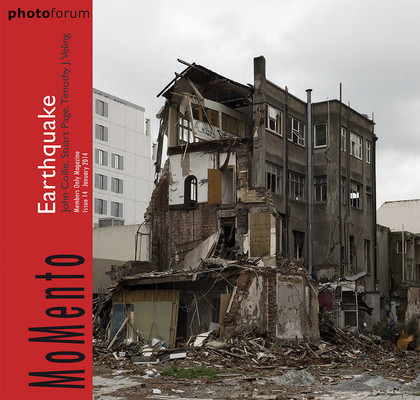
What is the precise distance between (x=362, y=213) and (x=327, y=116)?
651 centimetres

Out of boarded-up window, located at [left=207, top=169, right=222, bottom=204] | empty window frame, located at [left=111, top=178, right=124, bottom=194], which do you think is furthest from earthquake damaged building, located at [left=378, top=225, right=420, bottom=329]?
empty window frame, located at [left=111, top=178, right=124, bottom=194]

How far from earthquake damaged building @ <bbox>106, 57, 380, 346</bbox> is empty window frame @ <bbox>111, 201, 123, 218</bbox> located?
4102 cm

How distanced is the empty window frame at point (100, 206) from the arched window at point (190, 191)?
136 feet

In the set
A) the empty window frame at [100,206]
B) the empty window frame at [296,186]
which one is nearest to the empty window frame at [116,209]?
the empty window frame at [100,206]

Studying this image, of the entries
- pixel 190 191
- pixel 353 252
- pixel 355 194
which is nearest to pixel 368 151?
pixel 355 194

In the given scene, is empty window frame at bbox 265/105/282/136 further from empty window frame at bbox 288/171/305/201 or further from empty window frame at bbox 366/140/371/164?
empty window frame at bbox 366/140/371/164

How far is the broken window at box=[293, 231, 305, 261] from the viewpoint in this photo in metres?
33.9

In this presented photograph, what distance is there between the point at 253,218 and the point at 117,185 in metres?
47.8

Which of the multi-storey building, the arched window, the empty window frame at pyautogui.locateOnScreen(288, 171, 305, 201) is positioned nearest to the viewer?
the multi-storey building

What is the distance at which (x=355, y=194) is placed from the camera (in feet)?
127

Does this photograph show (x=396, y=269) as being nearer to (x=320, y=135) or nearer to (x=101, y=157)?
(x=320, y=135)

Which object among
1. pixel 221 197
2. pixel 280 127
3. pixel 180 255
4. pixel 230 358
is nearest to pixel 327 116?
pixel 280 127

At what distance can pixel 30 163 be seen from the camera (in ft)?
23.0

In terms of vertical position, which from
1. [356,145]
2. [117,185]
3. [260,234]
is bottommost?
[260,234]
